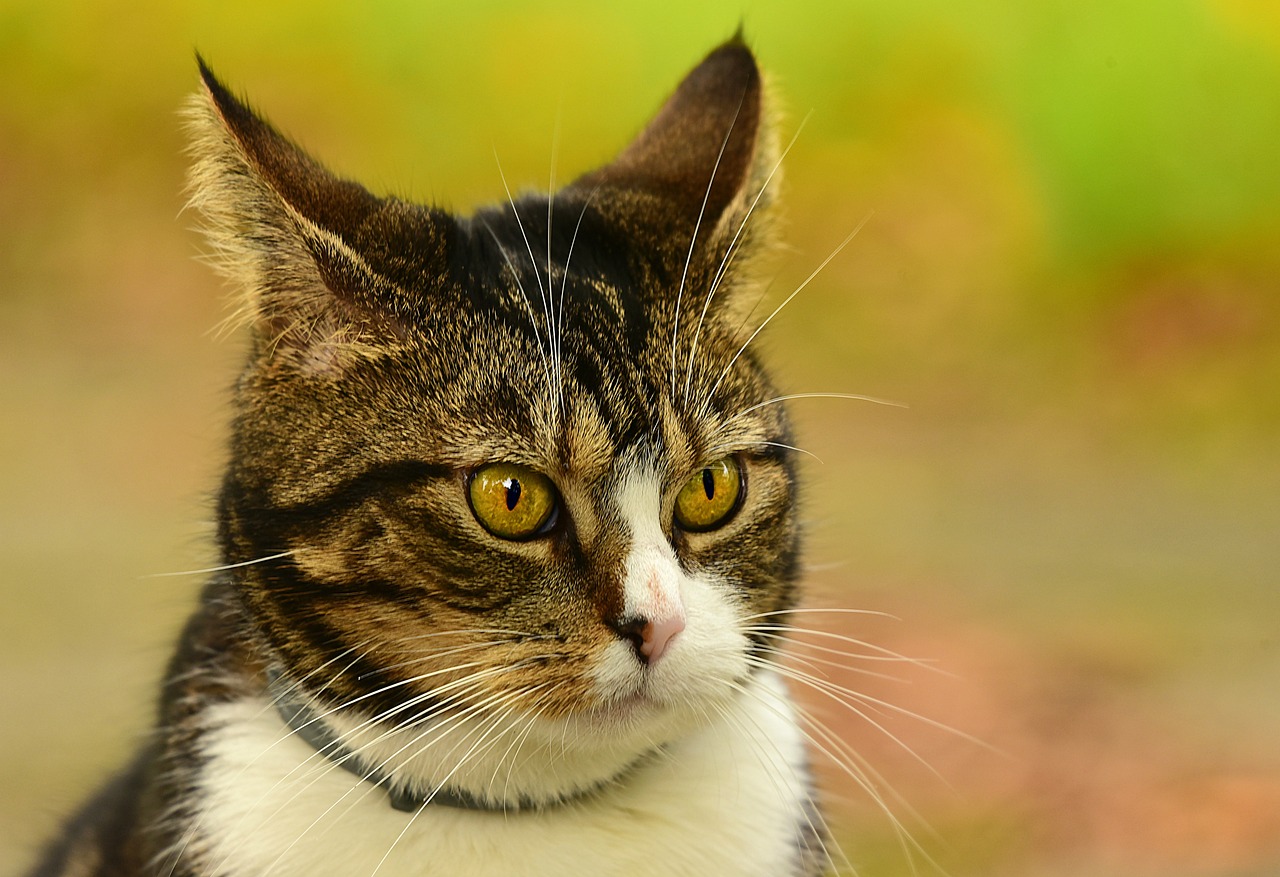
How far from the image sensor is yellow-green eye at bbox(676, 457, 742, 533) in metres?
1.32

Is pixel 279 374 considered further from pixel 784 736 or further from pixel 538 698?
pixel 784 736

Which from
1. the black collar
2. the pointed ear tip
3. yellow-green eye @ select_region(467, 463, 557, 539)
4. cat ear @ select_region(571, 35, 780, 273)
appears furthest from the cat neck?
the pointed ear tip

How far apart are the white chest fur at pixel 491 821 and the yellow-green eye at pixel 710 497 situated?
0.19 meters

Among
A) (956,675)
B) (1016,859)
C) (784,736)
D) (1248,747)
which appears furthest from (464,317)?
(1248,747)

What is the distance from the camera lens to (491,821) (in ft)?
4.33

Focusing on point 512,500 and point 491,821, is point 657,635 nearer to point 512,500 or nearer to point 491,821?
point 512,500

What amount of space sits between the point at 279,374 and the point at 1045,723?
72.8 inches

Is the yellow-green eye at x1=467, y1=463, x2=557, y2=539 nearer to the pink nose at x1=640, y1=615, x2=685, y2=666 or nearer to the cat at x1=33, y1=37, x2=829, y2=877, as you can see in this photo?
the cat at x1=33, y1=37, x2=829, y2=877

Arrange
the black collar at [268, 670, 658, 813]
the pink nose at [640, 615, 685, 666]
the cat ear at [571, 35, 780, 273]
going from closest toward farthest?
1. the pink nose at [640, 615, 685, 666]
2. the black collar at [268, 670, 658, 813]
3. the cat ear at [571, 35, 780, 273]

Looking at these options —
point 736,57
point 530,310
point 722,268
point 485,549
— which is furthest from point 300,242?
point 736,57

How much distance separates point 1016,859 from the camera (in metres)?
2.26

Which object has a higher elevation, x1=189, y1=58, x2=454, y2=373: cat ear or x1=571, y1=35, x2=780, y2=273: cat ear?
x1=571, y1=35, x2=780, y2=273: cat ear

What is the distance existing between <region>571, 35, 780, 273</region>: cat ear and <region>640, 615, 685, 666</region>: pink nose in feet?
1.49

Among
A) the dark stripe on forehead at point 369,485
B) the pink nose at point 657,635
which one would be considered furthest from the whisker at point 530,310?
the pink nose at point 657,635
